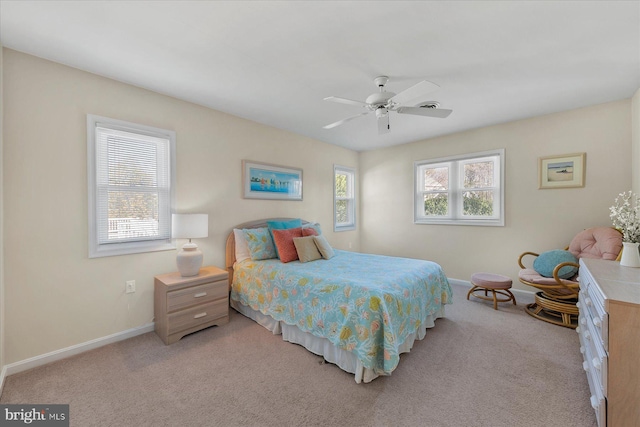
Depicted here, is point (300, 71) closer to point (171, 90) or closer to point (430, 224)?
point (171, 90)

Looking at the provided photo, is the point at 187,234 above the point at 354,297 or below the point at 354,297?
above

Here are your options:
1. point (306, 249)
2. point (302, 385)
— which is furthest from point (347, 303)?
point (306, 249)

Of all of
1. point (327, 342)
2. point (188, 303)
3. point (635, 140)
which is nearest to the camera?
point (327, 342)

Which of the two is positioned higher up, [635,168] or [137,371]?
[635,168]

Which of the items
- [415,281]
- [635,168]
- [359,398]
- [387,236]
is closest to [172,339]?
[359,398]

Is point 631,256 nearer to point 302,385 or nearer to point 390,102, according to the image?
point 390,102

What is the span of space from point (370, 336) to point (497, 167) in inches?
141

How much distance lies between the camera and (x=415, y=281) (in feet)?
8.20

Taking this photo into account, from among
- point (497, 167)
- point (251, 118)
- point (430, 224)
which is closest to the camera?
point (251, 118)

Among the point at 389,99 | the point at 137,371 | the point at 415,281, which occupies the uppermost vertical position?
the point at 389,99

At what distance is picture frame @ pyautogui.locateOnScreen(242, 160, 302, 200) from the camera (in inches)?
145

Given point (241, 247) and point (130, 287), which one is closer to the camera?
point (130, 287)

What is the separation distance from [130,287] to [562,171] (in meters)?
5.43

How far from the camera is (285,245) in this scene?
3217mm
